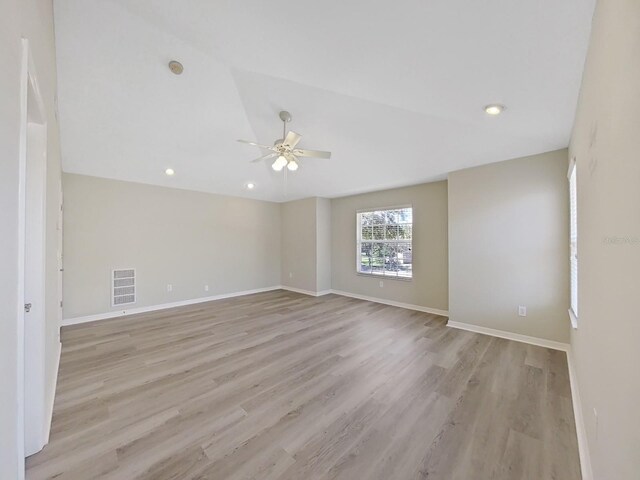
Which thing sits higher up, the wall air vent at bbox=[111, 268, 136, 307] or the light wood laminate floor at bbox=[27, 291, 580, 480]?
the wall air vent at bbox=[111, 268, 136, 307]

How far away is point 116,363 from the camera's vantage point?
2885 mm

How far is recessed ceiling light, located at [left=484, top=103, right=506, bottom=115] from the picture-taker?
2.34 m

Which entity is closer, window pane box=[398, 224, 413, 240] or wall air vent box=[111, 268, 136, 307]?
wall air vent box=[111, 268, 136, 307]

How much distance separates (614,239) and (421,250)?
403 cm

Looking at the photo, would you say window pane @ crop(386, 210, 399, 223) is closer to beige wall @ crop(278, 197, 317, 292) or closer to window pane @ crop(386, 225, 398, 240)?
window pane @ crop(386, 225, 398, 240)

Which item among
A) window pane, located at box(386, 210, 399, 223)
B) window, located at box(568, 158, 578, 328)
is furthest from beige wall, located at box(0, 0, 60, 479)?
window pane, located at box(386, 210, 399, 223)

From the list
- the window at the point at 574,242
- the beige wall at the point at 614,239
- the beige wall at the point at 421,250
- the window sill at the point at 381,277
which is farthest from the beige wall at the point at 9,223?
the window sill at the point at 381,277

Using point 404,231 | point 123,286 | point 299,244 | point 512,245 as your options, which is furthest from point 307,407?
point 299,244

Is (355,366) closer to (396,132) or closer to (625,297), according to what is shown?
(625,297)

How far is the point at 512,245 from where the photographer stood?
3521 mm

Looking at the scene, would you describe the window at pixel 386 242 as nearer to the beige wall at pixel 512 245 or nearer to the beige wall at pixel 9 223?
the beige wall at pixel 512 245

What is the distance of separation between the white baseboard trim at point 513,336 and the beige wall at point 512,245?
0.05 metres

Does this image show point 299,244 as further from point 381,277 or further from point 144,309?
point 144,309

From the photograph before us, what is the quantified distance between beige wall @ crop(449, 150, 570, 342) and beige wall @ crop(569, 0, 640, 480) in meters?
2.08
